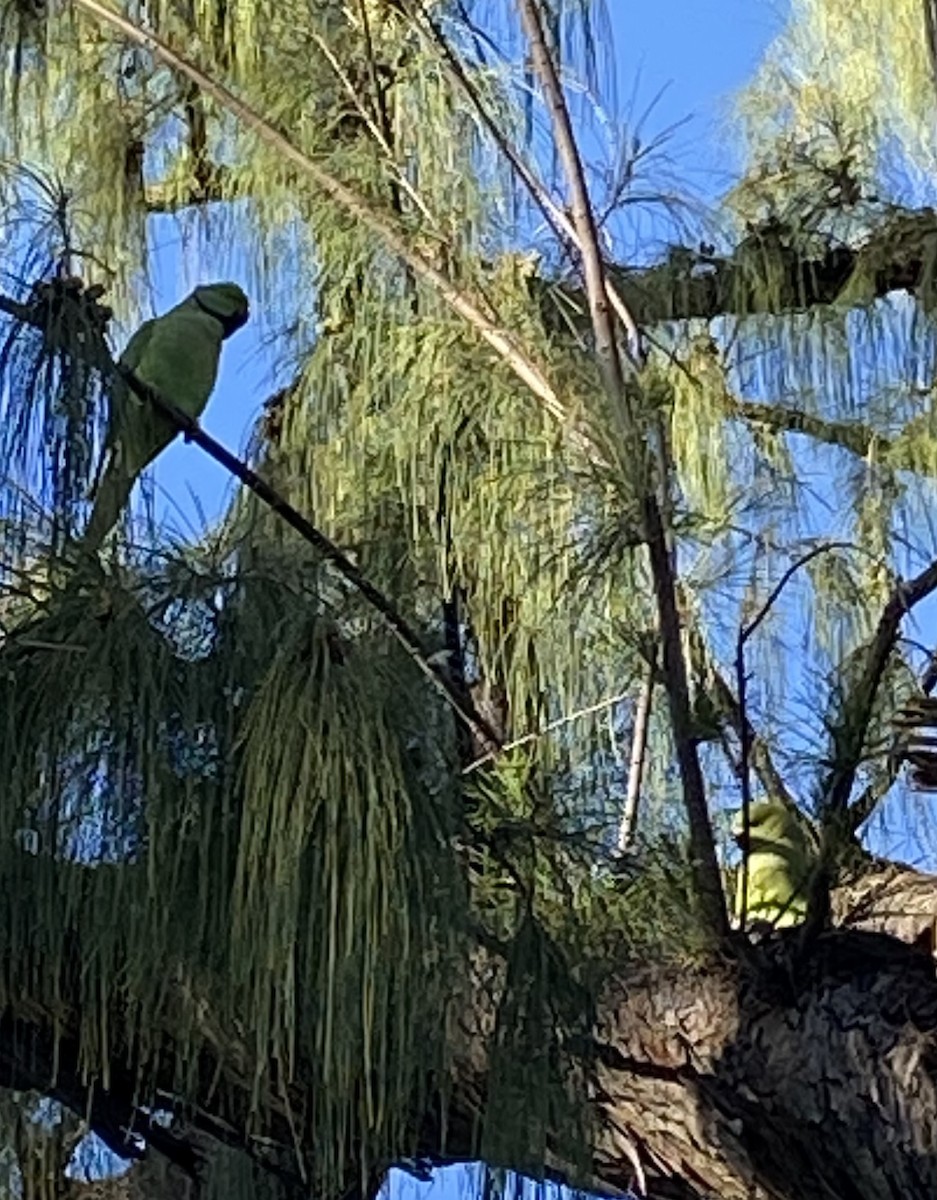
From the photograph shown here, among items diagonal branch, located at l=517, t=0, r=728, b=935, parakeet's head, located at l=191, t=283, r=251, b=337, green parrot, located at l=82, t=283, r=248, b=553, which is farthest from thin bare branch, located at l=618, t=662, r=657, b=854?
parakeet's head, located at l=191, t=283, r=251, b=337

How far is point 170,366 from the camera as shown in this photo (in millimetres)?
1562

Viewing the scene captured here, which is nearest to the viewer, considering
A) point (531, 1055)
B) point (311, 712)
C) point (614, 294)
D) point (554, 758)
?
point (311, 712)

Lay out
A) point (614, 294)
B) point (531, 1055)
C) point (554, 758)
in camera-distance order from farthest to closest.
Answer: point (614, 294) → point (554, 758) → point (531, 1055)

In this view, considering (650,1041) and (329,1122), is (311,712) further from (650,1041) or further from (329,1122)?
(650,1041)

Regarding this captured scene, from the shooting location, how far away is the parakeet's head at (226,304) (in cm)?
165

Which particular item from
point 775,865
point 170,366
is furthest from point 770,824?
point 170,366

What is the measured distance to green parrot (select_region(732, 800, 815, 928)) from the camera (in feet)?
4.15

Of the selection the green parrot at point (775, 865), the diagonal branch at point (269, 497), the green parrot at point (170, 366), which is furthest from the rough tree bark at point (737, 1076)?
the green parrot at point (170, 366)

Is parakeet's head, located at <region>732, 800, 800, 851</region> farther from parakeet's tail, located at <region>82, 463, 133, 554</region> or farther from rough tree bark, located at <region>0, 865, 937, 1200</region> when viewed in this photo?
parakeet's tail, located at <region>82, 463, 133, 554</region>

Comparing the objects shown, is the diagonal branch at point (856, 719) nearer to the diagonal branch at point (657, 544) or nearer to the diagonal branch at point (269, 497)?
the diagonal branch at point (657, 544)

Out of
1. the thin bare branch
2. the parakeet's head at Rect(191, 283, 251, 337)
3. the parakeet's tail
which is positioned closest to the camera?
the parakeet's tail

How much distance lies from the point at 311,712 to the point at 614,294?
47cm

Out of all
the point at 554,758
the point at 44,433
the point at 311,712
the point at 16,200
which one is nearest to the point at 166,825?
the point at 311,712

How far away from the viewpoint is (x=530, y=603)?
1332 mm
